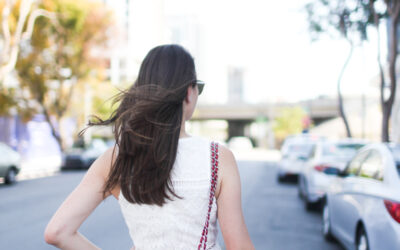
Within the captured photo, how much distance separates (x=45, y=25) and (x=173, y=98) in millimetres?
24317

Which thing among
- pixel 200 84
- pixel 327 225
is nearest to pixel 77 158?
pixel 327 225

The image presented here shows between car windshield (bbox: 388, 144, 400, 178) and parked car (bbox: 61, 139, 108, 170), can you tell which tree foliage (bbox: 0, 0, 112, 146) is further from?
car windshield (bbox: 388, 144, 400, 178)

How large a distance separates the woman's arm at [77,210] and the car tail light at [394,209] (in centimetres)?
272

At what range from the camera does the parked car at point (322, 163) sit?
28.7 ft

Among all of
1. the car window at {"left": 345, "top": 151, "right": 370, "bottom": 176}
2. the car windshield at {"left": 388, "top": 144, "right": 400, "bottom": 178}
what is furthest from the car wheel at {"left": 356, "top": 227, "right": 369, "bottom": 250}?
the car window at {"left": 345, "top": 151, "right": 370, "bottom": 176}

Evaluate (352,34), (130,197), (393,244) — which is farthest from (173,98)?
(352,34)

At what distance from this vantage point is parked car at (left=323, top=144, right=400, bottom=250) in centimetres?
364

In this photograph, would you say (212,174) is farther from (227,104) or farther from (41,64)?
(227,104)

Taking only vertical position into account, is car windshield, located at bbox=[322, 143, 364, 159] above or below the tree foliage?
below

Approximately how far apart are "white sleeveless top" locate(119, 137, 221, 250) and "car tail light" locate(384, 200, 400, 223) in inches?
94.7

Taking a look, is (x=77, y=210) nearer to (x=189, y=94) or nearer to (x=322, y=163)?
(x=189, y=94)

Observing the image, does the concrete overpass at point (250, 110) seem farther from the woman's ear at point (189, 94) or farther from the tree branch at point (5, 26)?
the woman's ear at point (189, 94)

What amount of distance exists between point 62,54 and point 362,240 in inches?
914

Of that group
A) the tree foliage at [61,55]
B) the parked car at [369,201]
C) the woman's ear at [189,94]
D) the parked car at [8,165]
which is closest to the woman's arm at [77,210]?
the woman's ear at [189,94]
